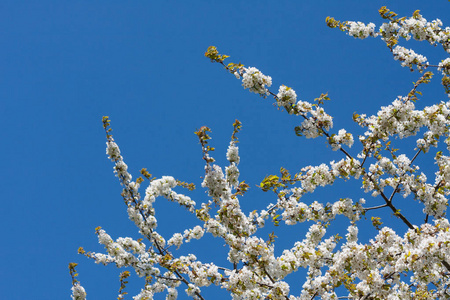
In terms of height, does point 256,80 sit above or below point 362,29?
below

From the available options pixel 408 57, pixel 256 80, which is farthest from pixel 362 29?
pixel 256 80

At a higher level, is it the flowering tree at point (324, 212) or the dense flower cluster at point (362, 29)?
the dense flower cluster at point (362, 29)

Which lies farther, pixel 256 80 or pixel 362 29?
pixel 362 29

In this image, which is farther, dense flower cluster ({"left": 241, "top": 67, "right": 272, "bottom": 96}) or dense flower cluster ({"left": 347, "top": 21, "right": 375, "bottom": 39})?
dense flower cluster ({"left": 347, "top": 21, "right": 375, "bottom": 39})

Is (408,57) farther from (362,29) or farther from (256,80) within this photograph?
(256,80)

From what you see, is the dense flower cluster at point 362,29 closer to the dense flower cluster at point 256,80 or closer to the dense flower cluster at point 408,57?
the dense flower cluster at point 408,57

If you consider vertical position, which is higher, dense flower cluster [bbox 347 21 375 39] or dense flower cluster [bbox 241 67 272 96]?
dense flower cluster [bbox 347 21 375 39]

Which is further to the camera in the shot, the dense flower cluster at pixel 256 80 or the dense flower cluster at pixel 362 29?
the dense flower cluster at pixel 362 29

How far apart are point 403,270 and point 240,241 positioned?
8.24 ft

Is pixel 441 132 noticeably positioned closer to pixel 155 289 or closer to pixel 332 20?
pixel 332 20

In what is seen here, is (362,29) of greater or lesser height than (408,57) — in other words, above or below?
above

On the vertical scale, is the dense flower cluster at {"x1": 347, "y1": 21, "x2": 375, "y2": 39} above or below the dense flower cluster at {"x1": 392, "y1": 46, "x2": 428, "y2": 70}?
above

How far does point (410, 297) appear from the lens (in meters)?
7.66

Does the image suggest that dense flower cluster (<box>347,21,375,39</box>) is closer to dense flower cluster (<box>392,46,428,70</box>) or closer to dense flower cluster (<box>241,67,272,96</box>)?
dense flower cluster (<box>392,46,428,70</box>)
